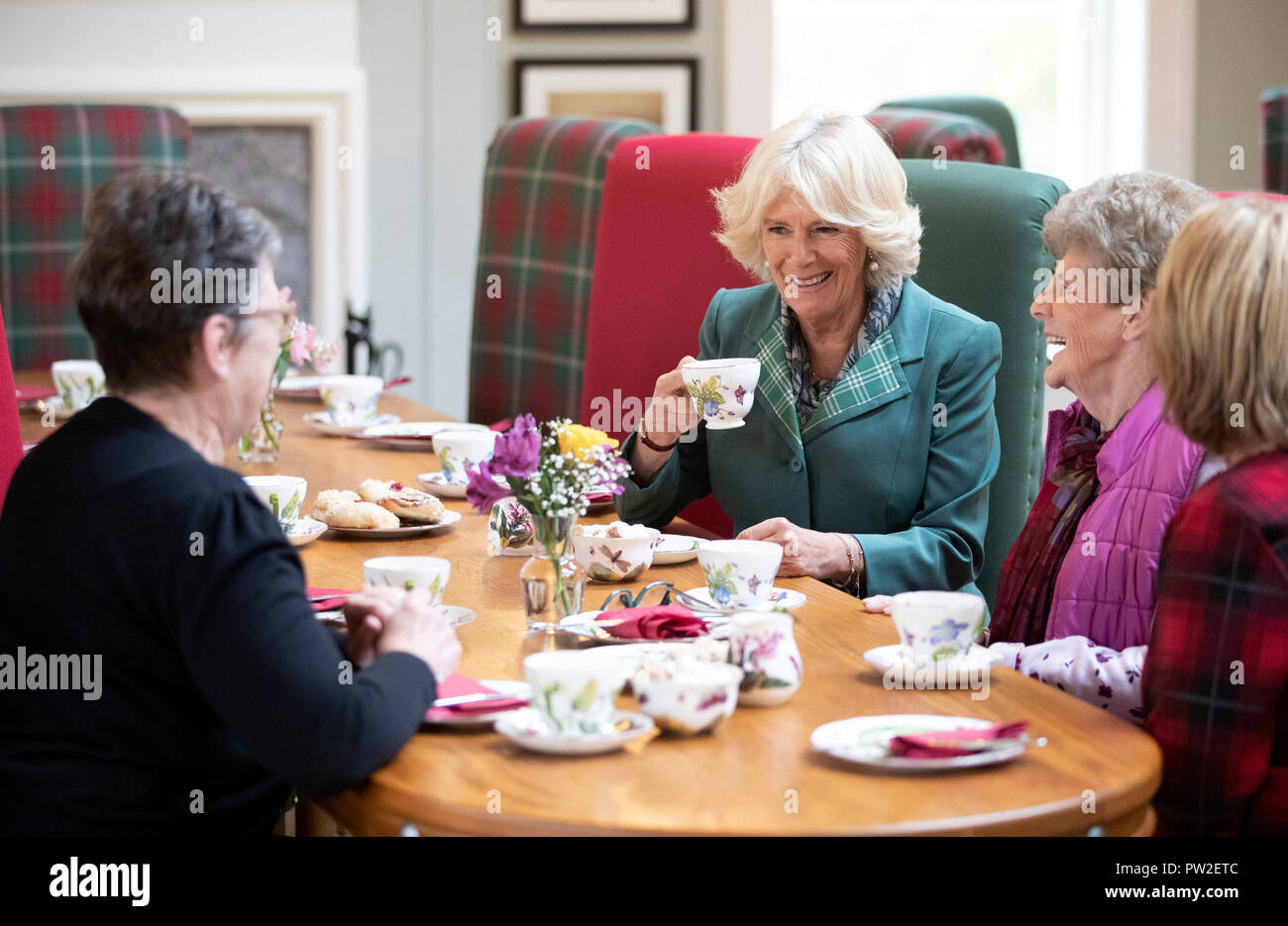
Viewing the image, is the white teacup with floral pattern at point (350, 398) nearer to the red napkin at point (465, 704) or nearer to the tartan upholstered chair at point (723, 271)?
the tartan upholstered chair at point (723, 271)

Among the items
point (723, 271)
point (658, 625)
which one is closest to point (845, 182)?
point (723, 271)

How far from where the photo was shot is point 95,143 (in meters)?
4.06

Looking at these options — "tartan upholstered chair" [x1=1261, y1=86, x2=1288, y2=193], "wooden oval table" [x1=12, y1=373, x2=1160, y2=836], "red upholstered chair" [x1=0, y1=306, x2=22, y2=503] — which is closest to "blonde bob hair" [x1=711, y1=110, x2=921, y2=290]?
"wooden oval table" [x1=12, y1=373, x2=1160, y2=836]

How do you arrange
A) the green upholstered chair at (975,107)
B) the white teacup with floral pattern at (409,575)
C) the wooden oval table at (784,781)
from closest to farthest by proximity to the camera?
the wooden oval table at (784,781), the white teacup with floral pattern at (409,575), the green upholstered chair at (975,107)

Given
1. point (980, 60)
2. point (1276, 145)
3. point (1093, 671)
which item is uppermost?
point (980, 60)

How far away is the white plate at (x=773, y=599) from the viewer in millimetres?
1614

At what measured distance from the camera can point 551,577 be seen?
1.58 metres

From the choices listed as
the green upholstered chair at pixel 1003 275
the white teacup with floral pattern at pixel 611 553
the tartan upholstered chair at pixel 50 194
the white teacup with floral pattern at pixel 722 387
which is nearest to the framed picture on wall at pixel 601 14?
the tartan upholstered chair at pixel 50 194

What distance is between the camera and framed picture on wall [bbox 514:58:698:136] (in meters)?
4.76

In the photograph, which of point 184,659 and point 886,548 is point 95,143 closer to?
point 886,548

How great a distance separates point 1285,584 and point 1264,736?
14cm

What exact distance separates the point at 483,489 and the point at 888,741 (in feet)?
1.88

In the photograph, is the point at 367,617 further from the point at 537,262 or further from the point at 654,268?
the point at 537,262

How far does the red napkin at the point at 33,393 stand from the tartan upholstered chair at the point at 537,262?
3.89 ft
